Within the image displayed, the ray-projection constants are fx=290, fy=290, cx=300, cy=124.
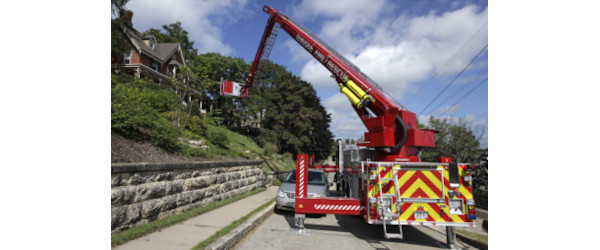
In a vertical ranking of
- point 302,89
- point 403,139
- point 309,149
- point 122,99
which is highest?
point 302,89

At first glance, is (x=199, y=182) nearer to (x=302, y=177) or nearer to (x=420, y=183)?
(x=302, y=177)

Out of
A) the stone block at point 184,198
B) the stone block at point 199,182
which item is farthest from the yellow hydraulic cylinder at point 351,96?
the stone block at point 184,198

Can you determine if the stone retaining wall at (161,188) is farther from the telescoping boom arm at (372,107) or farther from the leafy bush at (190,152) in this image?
the telescoping boom arm at (372,107)

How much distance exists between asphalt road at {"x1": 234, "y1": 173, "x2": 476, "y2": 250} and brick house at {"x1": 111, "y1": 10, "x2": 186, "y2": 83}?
20657mm

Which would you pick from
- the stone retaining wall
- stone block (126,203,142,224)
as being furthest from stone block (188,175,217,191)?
stone block (126,203,142,224)

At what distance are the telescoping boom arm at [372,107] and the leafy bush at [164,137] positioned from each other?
5.54 metres

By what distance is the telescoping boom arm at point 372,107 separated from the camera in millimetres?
7707

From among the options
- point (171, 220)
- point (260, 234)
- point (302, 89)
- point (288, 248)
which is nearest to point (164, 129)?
point (171, 220)

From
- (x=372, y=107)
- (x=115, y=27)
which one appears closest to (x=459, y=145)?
(x=372, y=107)

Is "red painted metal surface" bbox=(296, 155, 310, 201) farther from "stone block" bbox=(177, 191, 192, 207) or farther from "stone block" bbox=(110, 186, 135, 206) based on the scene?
"stone block" bbox=(110, 186, 135, 206)

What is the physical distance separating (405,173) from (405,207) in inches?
27.3

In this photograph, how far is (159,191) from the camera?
6203 millimetres

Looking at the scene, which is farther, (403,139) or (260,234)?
(403,139)

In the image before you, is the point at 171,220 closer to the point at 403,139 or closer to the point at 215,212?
the point at 215,212
